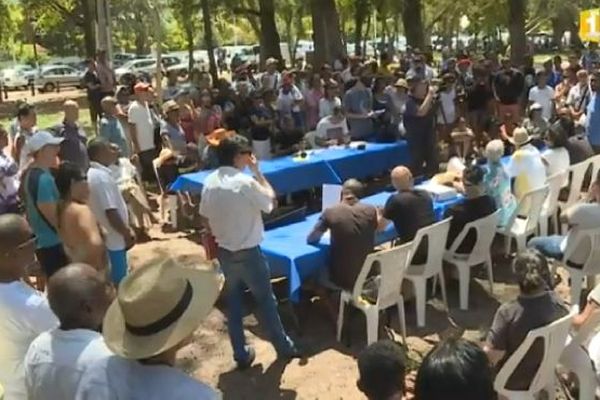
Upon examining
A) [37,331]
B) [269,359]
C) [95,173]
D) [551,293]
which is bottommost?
[269,359]

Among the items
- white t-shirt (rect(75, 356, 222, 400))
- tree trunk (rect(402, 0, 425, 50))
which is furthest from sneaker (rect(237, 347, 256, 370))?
tree trunk (rect(402, 0, 425, 50))

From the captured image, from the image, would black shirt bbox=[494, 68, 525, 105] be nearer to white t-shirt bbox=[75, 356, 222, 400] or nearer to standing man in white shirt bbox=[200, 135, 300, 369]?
standing man in white shirt bbox=[200, 135, 300, 369]

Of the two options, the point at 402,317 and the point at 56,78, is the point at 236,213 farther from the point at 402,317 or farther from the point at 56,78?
the point at 56,78

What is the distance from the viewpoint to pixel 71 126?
8.33m

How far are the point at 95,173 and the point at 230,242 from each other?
1.05m

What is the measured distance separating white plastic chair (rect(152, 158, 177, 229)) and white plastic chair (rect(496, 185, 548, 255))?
3852mm

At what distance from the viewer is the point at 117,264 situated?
5754 millimetres

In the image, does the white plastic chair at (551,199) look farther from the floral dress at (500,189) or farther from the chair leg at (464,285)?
the chair leg at (464,285)

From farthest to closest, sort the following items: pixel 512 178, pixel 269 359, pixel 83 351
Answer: pixel 512 178
pixel 269 359
pixel 83 351

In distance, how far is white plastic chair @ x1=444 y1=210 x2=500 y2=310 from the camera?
6.64 metres

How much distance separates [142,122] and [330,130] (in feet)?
8.44

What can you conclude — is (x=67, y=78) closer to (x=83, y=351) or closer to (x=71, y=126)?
(x=71, y=126)

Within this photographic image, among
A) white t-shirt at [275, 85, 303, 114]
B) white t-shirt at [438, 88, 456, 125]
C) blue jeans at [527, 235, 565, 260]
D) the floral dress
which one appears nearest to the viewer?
blue jeans at [527, 235, 565, 260]

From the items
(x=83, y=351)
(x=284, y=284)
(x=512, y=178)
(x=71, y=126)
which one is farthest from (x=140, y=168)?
(x=83, y=351)
